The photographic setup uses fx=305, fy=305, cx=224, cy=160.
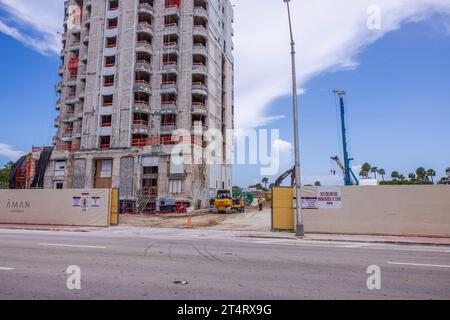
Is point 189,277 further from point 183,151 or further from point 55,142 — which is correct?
point 55,142

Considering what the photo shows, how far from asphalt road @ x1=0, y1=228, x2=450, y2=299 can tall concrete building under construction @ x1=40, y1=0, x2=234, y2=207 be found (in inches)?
1129

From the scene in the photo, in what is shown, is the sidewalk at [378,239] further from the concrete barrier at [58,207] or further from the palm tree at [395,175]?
the palm tree at [395,175]

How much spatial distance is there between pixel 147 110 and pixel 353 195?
33574 mm

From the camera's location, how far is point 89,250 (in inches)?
406

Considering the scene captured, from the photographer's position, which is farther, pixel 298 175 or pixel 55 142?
pixel 55 142

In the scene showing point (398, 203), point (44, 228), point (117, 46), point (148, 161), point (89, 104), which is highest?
point (117, 46)

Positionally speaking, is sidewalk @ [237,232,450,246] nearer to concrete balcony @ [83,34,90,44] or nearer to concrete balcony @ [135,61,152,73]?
concrete balcony @ [135,61,152,73]

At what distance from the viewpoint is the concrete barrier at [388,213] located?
51.5 ft

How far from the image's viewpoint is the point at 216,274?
685cm

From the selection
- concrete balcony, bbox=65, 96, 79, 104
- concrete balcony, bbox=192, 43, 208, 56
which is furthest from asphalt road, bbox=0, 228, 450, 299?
concrete balcony, bbox=65, 96, 79, 104

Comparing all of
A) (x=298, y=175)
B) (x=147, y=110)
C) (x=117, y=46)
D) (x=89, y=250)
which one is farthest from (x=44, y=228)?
(x=117, y=46)

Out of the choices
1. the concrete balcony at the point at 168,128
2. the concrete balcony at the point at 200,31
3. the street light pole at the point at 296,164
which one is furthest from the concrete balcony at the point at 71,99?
the street light pole at the point at 296,164

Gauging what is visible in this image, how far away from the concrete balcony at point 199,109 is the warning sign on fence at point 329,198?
29.0 meters
